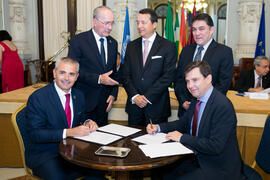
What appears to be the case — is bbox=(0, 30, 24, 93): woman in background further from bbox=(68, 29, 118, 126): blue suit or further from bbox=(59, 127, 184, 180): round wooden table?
bbox=(59, 127, 184, 180): round wooden table

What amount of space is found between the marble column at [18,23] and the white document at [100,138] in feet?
20.7

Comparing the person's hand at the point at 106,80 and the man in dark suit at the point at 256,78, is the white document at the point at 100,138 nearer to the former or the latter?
the person's hand at the point at 106,80

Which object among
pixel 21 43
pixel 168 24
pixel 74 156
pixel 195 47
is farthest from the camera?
pixel 21 43

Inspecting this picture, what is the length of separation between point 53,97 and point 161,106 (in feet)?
3.68

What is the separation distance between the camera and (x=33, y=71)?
795 cm

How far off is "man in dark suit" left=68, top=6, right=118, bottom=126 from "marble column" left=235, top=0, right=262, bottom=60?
5.25 m

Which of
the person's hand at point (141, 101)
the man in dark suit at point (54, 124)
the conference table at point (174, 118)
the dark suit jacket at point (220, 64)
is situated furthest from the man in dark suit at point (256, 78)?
the man in dark suit at point (54, 124)

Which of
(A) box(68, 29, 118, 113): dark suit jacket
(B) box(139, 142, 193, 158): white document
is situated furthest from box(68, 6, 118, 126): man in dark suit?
(B) box(139, 142, 193, 158): white document

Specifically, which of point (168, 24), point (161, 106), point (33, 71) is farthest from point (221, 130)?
point (33, 71)

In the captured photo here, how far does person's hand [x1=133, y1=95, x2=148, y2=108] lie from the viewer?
2.66 metres

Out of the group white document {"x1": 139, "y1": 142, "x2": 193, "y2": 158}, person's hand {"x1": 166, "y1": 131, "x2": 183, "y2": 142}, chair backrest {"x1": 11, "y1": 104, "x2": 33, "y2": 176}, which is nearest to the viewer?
white document {"x1": 139, "y1": 142, "x2": 193, "y2": 158}

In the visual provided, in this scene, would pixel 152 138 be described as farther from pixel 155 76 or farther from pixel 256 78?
pixel 256 78

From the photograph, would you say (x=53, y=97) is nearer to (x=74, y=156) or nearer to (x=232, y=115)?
(x=74, y=156)

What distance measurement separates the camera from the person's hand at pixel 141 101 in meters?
2.66
